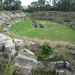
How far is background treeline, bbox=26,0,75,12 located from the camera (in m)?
60.7

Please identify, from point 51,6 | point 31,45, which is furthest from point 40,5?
point 31,45

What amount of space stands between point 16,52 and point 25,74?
1.61 m

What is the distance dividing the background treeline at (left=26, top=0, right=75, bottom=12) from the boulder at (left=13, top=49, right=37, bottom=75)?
5726 cm

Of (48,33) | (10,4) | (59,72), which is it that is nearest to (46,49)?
(59,72)

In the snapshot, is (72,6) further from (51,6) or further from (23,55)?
(23,55)

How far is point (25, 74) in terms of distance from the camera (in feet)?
21.2

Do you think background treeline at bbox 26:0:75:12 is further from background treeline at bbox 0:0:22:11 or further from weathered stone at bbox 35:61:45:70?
weathered stone at bbox 35:61:45:70

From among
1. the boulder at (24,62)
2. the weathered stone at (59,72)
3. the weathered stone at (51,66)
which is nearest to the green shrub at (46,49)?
the weathered stone at (51,66)

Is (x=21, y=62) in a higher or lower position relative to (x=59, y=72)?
higher

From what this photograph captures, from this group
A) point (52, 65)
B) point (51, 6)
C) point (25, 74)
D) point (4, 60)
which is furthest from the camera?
point (51, 6)

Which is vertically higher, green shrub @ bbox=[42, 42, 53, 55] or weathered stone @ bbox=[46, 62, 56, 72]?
green shrub @ bbox=[42, 42, 53, 55]

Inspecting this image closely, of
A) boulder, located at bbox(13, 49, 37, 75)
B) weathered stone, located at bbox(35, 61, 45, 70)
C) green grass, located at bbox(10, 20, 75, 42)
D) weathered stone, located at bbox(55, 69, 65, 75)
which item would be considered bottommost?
green grass, located at bbox(10, 20, 75, 42)

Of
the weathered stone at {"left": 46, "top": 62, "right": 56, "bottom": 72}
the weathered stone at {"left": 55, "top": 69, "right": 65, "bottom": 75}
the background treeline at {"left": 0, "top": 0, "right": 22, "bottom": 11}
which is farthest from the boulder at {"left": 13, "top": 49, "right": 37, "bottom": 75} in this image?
the background treeline at {"left": 0, "top": 0, "right": 22, "bottom": 11}

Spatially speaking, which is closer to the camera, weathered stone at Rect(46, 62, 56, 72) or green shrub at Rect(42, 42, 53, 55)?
weathered stone at Rect(46, 62, 56, 72)
